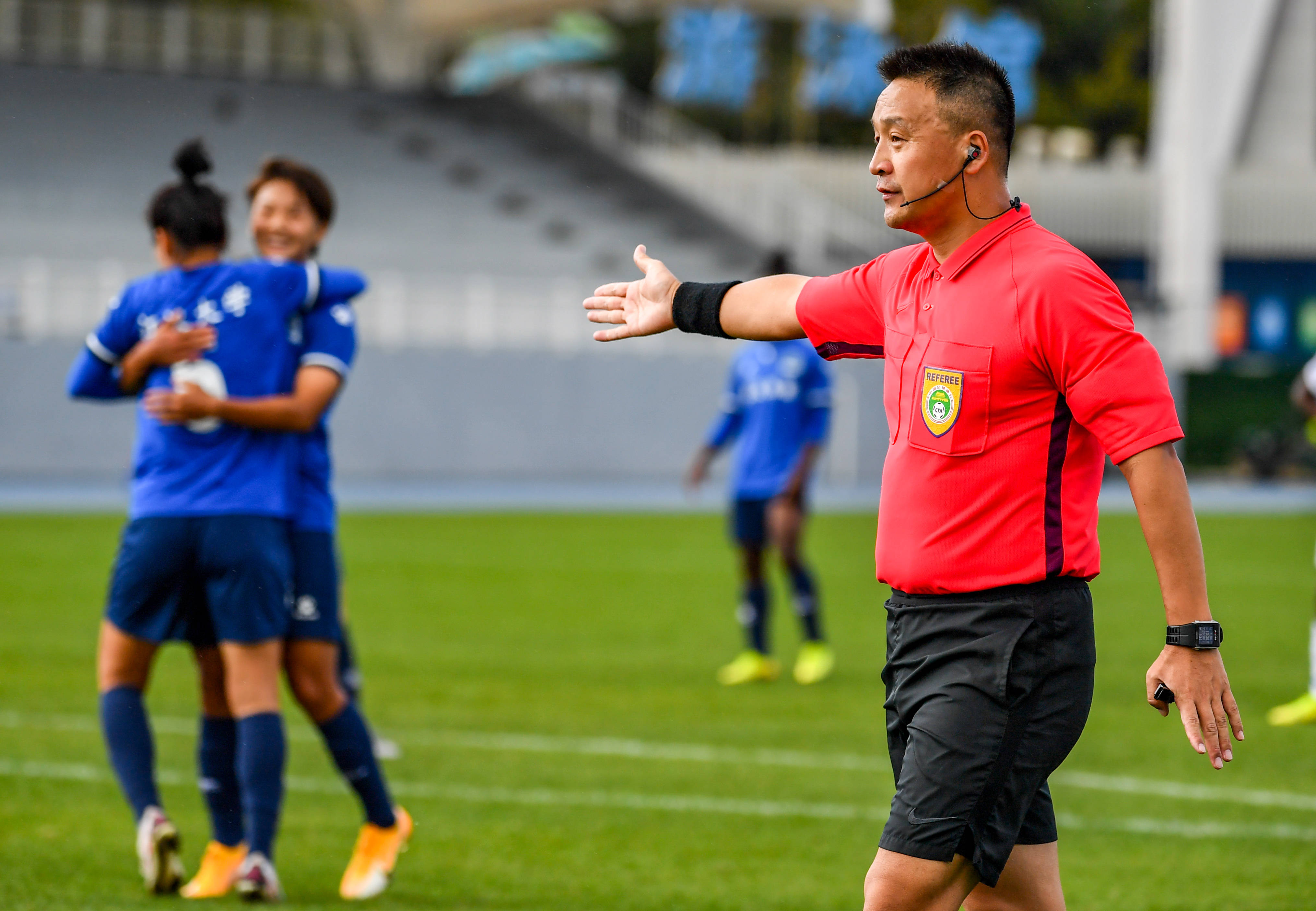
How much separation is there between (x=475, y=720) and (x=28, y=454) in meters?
18.8

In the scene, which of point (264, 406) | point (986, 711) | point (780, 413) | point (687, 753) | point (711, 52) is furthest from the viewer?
point (711, 52)

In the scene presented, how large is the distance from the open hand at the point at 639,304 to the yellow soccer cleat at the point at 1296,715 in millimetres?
5393

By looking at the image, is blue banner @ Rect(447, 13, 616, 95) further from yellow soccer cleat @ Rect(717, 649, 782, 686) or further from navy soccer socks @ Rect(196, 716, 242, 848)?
navy soccer socks @ Rect(196, 716, 242, 848)

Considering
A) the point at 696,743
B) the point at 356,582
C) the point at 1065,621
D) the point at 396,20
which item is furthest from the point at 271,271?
the point at 396,20

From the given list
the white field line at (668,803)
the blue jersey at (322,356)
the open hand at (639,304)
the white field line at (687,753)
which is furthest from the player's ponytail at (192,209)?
the white field line at (687,753)

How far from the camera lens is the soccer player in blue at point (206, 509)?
470 cm

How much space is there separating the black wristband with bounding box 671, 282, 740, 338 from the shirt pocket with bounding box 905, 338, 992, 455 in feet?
1.71

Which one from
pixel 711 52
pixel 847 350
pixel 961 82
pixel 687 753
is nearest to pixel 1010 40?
pixel 711 52

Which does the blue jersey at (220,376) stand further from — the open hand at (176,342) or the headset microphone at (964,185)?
the headset microphone at (964,185)

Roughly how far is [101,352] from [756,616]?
206 inches

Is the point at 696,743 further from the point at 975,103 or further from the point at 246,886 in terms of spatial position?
the point at 975,103

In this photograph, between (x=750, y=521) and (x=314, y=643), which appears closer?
(x=314, y=643)

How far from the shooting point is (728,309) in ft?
11.8

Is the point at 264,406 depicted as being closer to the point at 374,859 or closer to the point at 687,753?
the point at 374,859
